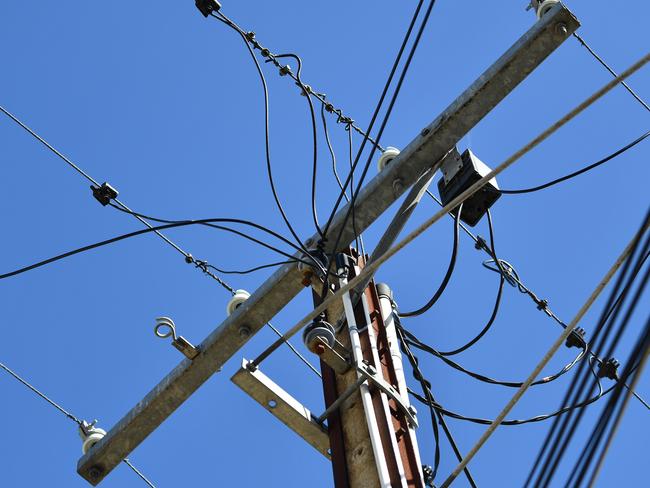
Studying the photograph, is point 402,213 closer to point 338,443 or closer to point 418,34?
point 418,34

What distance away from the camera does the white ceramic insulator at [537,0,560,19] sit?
553 cm

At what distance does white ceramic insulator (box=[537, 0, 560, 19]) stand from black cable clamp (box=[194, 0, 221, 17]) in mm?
1875

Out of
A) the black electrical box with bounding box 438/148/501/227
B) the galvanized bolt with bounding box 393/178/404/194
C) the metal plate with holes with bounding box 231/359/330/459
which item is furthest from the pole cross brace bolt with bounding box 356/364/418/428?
the black electrical box with bounding box 438/148/501/227

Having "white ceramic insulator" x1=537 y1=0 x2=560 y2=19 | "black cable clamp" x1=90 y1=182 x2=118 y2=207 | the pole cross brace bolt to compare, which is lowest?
the pole cross brace bolt

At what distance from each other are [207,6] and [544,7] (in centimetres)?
196

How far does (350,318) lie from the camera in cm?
535

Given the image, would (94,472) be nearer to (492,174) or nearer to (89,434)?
(89,434)

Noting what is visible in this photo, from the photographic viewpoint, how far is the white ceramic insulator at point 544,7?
5.53 meters

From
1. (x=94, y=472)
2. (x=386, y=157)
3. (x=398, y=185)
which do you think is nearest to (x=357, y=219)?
(x=398, y=185)

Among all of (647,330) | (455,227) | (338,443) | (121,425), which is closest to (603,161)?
(455,227)

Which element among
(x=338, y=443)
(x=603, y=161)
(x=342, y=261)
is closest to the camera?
(x=338, y=443)

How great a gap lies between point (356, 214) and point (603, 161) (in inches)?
66.2

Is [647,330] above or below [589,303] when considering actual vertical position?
below

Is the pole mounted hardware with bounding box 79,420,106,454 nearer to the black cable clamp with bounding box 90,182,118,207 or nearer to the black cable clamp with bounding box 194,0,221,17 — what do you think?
the black cable clamp with bounding box 90,182,118,207
